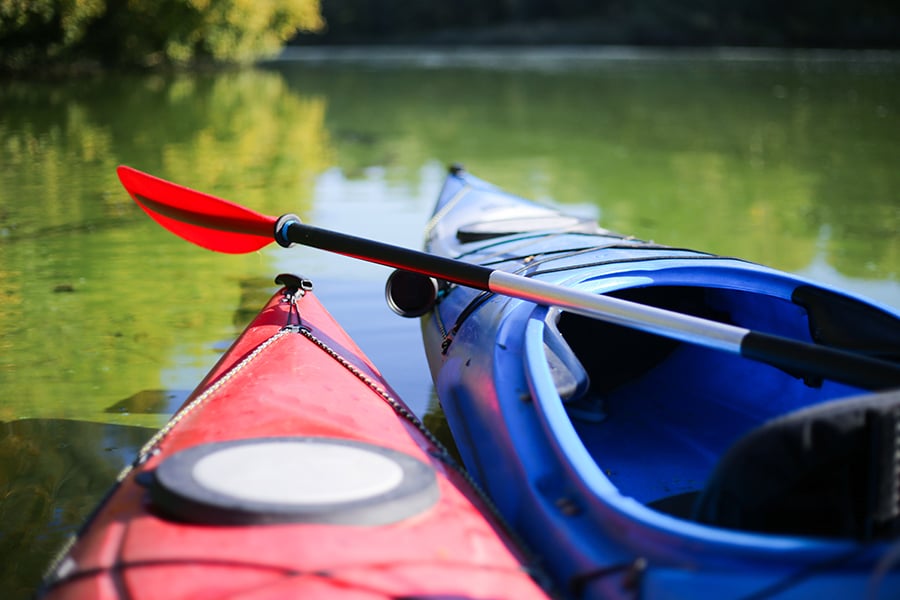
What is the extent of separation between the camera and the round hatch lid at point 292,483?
149 centimetres

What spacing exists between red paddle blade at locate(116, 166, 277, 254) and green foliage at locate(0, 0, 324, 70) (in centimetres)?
1328

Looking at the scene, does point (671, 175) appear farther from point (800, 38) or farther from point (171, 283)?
point (800, 38)

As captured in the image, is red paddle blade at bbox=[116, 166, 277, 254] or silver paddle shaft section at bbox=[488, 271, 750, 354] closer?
silver paddle shaft section at bbox=[488, 271, 750, 354]

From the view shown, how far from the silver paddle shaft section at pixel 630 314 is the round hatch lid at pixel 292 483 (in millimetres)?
654

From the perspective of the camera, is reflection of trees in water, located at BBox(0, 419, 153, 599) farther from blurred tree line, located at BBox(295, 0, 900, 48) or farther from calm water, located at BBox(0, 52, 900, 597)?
blurred tree line, located at BBox(295, 0, 900, 48)

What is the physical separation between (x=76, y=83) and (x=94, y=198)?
11.5 metres

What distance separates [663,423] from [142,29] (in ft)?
61.5

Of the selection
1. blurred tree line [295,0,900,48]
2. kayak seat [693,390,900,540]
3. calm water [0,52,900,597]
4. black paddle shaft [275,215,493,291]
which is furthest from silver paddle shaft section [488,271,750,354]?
blurred tree line [295,0,900,48]

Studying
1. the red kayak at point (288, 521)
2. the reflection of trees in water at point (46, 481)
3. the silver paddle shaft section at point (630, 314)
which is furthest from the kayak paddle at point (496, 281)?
the reflection of trees in water at point (46, 481)

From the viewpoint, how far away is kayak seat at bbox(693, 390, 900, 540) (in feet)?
4.79

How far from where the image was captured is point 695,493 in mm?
2434

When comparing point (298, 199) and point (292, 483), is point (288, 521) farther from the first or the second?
point (298, 199)

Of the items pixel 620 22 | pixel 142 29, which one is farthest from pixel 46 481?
pixel 620 22

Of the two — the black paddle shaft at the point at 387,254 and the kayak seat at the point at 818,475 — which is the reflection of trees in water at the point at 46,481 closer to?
the black paddle shaft at the point at 387,254
